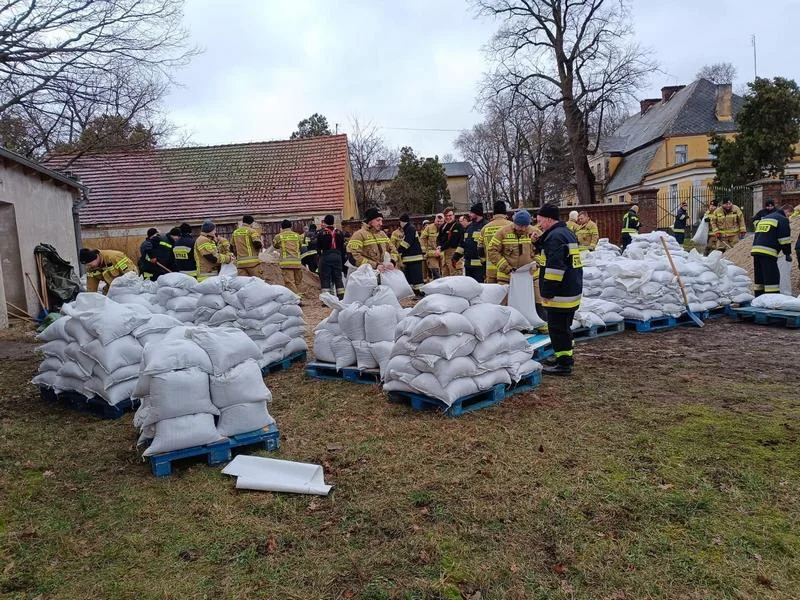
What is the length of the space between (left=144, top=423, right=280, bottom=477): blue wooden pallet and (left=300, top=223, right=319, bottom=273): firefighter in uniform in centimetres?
884

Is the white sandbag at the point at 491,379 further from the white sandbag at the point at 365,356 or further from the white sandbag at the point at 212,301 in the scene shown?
the white sandbag at the point at 212,301

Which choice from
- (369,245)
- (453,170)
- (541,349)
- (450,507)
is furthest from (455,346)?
(453,170)

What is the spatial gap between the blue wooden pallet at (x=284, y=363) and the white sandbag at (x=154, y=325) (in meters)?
1.49

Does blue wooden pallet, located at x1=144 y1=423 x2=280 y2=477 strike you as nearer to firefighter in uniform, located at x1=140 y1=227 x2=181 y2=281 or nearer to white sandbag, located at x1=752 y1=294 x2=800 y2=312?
firefighter in uniform, located at x1=140 y1=227 x2=181 y2=281

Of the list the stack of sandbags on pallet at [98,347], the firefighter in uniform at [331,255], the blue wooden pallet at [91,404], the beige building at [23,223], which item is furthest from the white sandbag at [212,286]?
the beige building at [23,223]

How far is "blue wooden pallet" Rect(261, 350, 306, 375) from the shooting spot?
6680mm

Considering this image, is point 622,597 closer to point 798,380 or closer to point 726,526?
point 726,526

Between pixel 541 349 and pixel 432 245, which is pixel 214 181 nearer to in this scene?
pixel 432 245

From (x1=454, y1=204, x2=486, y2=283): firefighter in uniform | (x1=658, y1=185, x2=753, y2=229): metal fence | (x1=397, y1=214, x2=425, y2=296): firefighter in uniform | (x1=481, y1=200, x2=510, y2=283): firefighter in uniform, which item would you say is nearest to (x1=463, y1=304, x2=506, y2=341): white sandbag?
(x1=481, y1=200, x2=510, y2=283): firefighter in uniform

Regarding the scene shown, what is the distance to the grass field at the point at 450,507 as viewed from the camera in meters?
2.65

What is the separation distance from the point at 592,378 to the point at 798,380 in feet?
6.12

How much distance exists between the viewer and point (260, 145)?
20875 mm

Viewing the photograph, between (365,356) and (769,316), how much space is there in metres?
5.97

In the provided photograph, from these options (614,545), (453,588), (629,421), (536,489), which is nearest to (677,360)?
(629,421)
